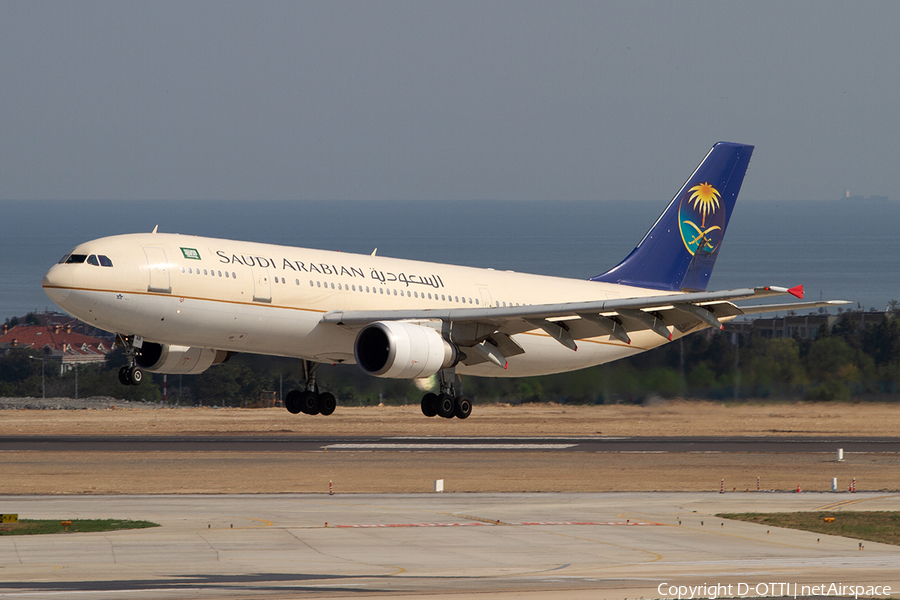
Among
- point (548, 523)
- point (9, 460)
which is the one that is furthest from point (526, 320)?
point (9, 460)

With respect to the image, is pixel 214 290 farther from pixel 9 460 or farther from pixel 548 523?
pixel 9 460

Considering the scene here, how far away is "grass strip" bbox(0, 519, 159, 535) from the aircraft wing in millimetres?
8715

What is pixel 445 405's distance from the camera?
137ft

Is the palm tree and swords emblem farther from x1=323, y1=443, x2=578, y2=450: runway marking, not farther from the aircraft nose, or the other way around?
the aircraft nose

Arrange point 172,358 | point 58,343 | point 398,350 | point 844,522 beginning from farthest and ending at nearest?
1. point 58,343
2. point 172,358
3. point 844,522
4. point 398,350

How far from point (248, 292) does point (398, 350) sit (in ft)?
16.4

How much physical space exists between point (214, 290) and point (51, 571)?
11084 millimetres

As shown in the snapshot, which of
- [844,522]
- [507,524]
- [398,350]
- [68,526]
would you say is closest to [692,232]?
[844,522]

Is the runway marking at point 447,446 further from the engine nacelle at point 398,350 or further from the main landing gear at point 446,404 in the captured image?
the engine nacelle at point 398,350

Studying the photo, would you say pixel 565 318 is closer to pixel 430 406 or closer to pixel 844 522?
pixel 430 406

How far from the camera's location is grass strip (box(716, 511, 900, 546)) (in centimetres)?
3619

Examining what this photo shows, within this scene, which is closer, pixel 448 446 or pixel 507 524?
pixel 507 524

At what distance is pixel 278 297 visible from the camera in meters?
38.2

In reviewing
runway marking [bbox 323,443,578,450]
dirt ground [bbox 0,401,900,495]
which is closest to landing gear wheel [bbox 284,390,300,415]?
dirt ground [bbox 0,401,900,495]
